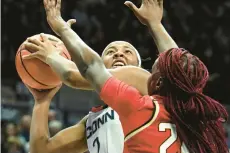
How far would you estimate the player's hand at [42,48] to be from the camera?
3008mm

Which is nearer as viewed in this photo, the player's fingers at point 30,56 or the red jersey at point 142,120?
the red jersey at point 142,120

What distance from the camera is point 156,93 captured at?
2.51 m

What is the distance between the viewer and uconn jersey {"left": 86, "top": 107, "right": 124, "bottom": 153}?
3119 millimetres

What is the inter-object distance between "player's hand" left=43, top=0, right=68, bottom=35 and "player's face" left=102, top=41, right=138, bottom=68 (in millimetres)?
720

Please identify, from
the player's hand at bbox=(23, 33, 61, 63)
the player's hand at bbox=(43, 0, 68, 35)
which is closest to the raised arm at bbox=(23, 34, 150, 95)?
the player's hand at bbox=(23, 33, 61, 63)

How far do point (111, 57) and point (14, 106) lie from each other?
15.4 ft

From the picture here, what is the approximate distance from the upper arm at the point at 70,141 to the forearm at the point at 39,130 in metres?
0.04

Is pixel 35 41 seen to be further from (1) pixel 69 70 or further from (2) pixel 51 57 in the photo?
(1) pixel 69 70

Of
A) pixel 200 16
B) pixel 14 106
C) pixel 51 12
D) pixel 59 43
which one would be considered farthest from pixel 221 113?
pixel 200 16

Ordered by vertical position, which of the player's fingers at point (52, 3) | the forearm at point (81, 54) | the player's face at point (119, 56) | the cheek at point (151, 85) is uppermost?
the player's fingers at point (52, 3)

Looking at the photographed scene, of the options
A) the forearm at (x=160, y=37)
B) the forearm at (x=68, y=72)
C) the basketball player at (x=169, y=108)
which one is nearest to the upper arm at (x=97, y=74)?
the basketball player at (x=169, y=108)

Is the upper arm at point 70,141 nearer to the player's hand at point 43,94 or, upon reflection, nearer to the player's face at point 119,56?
the player's hand at point 43,94

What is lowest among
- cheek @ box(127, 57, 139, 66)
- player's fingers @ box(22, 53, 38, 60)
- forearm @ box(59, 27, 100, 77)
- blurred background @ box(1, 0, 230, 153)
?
blurred background @ box(1, 0, 230, 153)

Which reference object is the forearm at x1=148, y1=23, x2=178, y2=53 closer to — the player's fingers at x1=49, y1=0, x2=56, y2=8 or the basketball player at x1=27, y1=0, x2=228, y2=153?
the player's fingers at x1=49, y1=0, x2=56, y2=8
